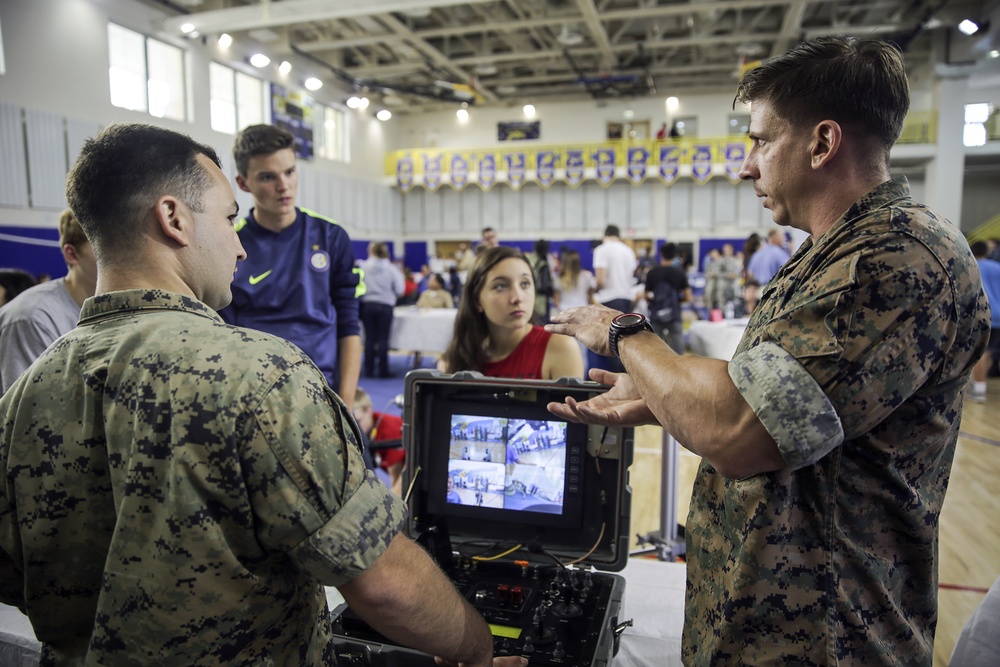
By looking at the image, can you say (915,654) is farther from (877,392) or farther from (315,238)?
(315,238)

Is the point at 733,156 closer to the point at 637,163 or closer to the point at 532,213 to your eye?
the point at 637,163

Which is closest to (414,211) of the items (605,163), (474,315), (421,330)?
(605,163)

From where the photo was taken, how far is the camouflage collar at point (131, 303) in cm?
90

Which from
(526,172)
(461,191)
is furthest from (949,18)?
(461,191)

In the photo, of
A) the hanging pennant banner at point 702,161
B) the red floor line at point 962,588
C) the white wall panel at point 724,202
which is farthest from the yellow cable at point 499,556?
the white wall panel at point 724,202

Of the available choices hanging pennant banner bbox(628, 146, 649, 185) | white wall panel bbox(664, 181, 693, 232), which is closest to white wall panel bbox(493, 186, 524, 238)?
hanging pennant banner bbox(628, 146, 649, 185)

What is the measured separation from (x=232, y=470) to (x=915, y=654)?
1031 mm

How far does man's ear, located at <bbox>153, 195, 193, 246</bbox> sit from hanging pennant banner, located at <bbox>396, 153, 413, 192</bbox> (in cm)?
1887

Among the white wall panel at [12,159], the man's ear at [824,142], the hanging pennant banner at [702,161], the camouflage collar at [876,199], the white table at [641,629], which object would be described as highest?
the hanging pennant banner at [702,161]

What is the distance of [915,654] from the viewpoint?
0.95 m

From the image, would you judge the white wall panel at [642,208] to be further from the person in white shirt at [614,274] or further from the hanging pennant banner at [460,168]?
the person in white shirt at [614,274]

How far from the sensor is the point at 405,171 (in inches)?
755

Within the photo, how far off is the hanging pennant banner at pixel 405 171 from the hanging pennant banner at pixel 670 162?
291 inches

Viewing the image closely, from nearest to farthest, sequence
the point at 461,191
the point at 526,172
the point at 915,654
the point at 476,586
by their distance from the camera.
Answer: the point at 915,654
the point at 476,586
the point at 526,172
the point at 461,191
